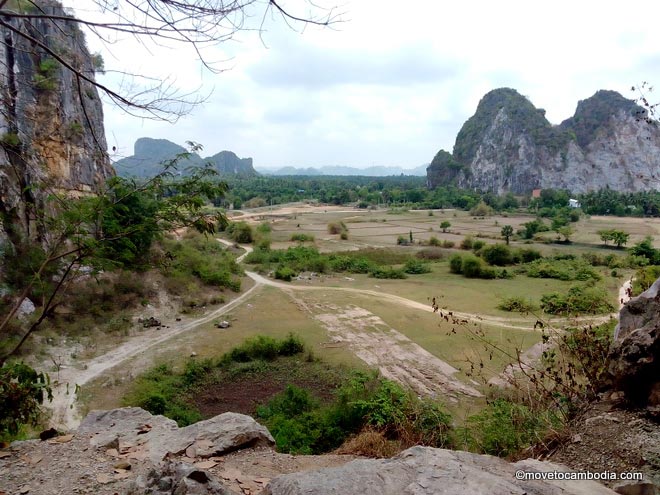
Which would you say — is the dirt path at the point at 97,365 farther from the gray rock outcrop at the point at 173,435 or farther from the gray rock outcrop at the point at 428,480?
the gray rock outcrop at the point at 428,480

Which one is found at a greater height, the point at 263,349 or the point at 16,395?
the point at 16,395

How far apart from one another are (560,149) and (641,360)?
331 ft

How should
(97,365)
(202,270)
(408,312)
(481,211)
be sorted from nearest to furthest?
(97,365)
(408,312)
(202,270)
(481,211)

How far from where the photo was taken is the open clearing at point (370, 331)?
1202 cm

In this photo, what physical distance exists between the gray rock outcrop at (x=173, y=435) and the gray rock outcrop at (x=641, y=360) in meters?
3.36

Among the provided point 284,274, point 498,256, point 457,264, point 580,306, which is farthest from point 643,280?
point 498,256

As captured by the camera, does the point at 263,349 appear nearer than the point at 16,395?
No

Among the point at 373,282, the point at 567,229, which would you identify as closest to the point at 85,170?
the point at 373,282

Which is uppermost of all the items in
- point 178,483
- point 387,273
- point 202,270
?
point 178,483

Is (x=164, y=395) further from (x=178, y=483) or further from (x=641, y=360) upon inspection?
(x=641, y=360)

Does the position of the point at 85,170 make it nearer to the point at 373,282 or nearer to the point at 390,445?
the point at 373,282

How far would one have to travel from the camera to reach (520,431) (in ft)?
14.2

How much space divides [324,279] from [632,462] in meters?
24.0

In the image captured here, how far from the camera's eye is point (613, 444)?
122 inches
